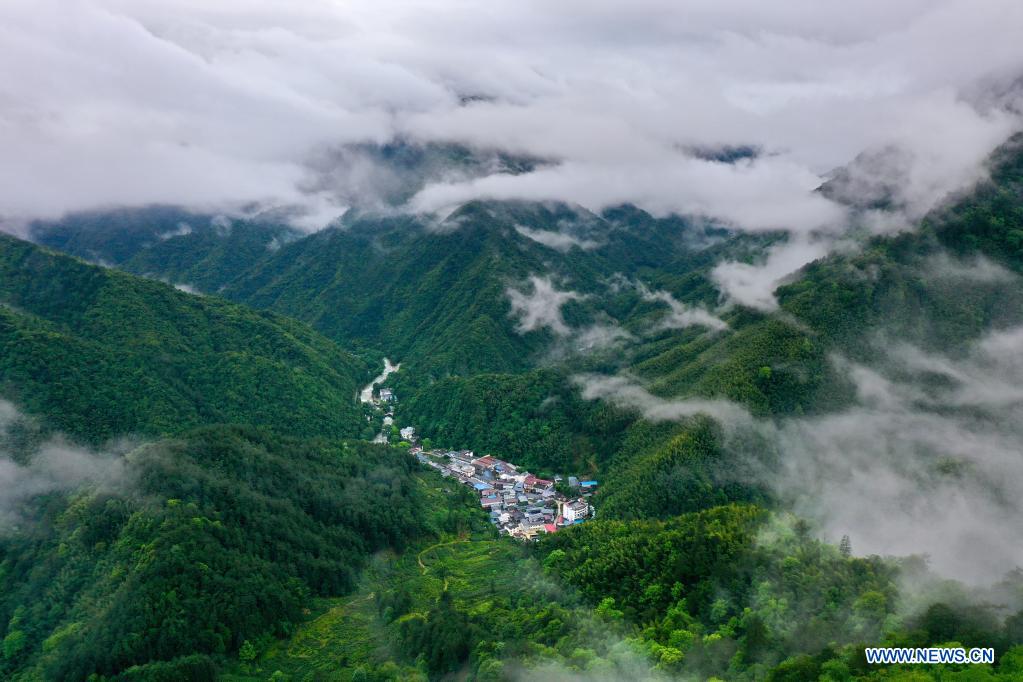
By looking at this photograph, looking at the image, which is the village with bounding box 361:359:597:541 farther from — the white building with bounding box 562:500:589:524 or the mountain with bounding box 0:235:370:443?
the mountain with bounding box 0:235:370:443

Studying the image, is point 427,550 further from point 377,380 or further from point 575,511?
point 377,380

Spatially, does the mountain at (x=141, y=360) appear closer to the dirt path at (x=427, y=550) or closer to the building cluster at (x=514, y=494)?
the building cluster at (x=514, y=494)

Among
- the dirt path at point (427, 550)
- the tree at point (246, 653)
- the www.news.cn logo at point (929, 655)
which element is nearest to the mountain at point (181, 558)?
the tree at point (246, 653)

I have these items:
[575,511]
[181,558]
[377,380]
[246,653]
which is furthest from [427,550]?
[377,380]

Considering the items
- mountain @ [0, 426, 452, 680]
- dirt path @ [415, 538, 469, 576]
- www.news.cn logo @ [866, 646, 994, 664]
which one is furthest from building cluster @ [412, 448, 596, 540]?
www.news.cn logo @ [866, 646, 994, 664]

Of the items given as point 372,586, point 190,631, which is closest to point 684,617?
point 372,586

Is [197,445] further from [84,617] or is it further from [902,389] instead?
[902,389]
